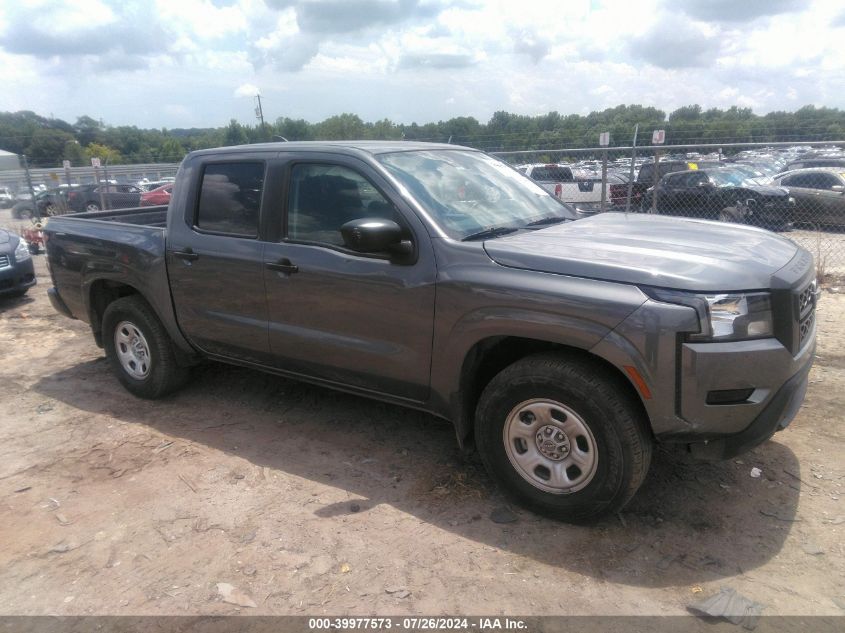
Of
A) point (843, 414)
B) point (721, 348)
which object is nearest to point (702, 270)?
point (721, 348)

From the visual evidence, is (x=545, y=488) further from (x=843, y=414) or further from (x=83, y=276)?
(x=83, y=276)

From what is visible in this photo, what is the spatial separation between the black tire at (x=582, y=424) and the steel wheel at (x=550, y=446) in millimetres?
13

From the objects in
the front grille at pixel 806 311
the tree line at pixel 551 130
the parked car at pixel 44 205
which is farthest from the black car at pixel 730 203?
the parked car at pixel 44 205

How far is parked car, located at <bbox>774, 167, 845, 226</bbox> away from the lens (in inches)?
530

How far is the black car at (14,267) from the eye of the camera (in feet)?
27.1

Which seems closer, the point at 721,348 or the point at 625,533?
the point at 721,348

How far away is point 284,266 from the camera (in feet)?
12.8

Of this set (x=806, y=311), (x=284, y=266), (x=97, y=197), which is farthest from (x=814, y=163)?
(x=97, y=197)

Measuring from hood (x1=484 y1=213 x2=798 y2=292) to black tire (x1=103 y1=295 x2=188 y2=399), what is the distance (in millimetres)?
2845

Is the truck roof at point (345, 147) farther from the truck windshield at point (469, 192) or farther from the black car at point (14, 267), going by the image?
the black car at point (14, 267)

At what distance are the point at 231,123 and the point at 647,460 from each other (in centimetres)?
4884

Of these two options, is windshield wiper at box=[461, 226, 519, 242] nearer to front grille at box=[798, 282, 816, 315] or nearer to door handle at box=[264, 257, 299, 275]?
door handle at box=[264, 257, 299, 275]

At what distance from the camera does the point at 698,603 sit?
265cm

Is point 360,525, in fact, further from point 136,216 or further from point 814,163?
point 814,163
